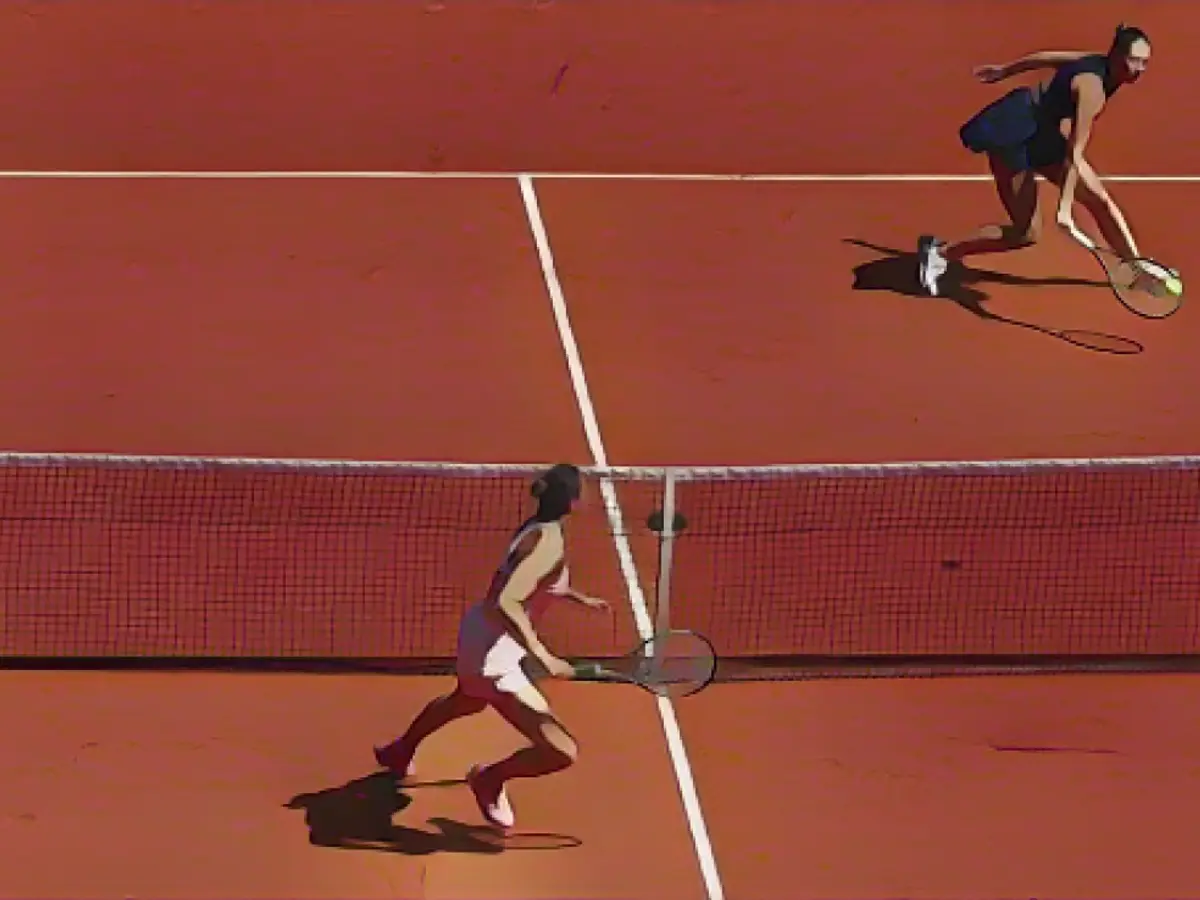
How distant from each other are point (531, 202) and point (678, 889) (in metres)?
6.72

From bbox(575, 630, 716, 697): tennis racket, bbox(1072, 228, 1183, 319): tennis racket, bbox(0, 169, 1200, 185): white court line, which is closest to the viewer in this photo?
bbox(575, 630, 716, 697): tennis racket

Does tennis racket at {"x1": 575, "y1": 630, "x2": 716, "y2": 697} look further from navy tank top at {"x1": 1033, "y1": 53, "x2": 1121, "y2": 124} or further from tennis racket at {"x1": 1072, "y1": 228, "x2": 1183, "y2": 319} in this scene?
navy tank top at {"x1": 1033, "y1": 53, "x2": 1121, "y2": 124}

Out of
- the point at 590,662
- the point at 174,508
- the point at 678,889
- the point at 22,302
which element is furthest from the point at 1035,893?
the point at 22,302

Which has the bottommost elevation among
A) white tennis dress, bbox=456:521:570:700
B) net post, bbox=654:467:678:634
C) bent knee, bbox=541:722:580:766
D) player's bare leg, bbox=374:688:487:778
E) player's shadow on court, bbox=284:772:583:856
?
player's shadow on court, bbox=284:772:583:856

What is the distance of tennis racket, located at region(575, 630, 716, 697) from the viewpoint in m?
9.09

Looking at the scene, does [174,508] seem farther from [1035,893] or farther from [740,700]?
[1035,893]

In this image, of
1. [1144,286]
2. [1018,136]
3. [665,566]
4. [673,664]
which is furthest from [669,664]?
[1144,286]

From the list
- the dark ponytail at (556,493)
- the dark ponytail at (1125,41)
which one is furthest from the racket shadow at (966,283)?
the dark ponytail at (556,493)

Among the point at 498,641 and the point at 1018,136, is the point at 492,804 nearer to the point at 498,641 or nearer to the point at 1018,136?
the point at 498,641

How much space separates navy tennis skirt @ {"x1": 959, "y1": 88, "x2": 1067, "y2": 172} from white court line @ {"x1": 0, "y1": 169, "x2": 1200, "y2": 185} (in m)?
2.00

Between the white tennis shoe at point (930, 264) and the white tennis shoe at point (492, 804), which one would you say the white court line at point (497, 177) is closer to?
the white tennis shoe at point (930, 264)

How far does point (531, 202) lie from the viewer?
13.9 m

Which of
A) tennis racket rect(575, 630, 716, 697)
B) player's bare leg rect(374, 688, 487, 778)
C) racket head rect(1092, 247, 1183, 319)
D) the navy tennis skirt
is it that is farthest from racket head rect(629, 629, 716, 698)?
the navy tennis skirt

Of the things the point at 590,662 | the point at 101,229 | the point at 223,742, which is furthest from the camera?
the point at 101,229
